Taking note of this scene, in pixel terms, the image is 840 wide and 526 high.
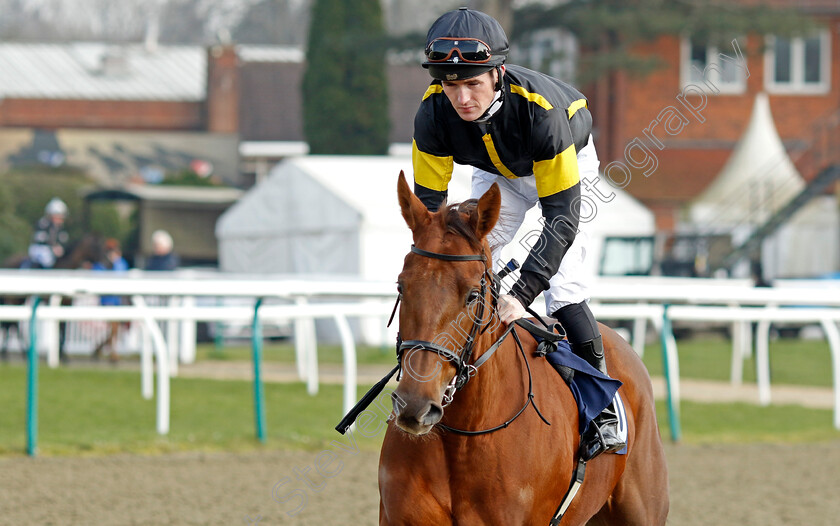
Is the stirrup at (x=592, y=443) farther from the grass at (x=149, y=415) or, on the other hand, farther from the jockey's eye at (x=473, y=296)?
the grass at (x=149, y=415)

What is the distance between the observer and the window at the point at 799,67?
28.5 meters

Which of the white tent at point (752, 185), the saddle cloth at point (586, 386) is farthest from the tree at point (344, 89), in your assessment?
the saddle cloth at point (586, 386)

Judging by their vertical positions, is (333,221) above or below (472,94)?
below

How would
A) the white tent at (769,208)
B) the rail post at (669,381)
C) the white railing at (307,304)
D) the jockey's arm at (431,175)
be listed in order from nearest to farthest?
the jockey's arm at (431,175) → the white railing at (307,304) → the rail post at (669,381) → the white tent at (769,208)

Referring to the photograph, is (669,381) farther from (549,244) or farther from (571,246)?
(549,244)

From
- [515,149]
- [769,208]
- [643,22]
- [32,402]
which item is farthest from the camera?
[769,208]

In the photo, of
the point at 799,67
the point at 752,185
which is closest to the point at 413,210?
the point at 752,185

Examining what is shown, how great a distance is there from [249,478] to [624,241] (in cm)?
1255

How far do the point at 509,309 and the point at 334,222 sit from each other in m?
14.2

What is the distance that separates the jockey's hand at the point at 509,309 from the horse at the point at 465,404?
0.03m

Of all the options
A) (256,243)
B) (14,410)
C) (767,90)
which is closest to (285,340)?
(256,243)

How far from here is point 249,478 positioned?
669 centimetres

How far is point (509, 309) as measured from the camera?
321 centimetres

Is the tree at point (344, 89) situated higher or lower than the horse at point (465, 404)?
higher
